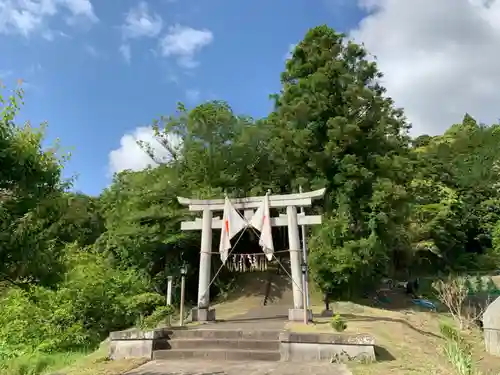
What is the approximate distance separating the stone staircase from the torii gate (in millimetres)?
2480

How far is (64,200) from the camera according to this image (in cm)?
631

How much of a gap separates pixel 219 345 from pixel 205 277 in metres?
3.78

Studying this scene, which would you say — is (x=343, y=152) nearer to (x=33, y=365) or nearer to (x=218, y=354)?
(x=218, y=354)

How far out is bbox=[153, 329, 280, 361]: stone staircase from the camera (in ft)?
27.1

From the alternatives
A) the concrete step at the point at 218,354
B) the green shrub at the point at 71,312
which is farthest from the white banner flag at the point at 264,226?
the green shrub at the point at 71,312

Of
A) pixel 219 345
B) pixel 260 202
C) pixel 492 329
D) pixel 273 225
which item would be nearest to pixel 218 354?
pixel 219 345

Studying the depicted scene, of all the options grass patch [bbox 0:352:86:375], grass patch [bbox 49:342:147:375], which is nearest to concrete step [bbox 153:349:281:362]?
grass patch [bbox 49:342:147:375]

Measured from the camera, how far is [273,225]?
12.5m

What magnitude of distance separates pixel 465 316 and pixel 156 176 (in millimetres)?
13027

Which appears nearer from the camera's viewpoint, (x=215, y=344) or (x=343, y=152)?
(x=215, y=344)

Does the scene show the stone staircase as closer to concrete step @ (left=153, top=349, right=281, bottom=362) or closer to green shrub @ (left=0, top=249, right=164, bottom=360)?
concrete step @ (left=153, top=349, right=281, bottom=362)

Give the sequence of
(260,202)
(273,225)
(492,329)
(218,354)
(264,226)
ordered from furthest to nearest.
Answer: (260,202)
(273,225)
(264,226)
(492,329)
(218,354)

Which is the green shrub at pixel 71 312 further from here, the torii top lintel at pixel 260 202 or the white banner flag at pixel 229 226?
the torii top lintel at pixel 260 202

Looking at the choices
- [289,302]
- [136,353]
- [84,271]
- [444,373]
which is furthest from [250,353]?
[289,302]
